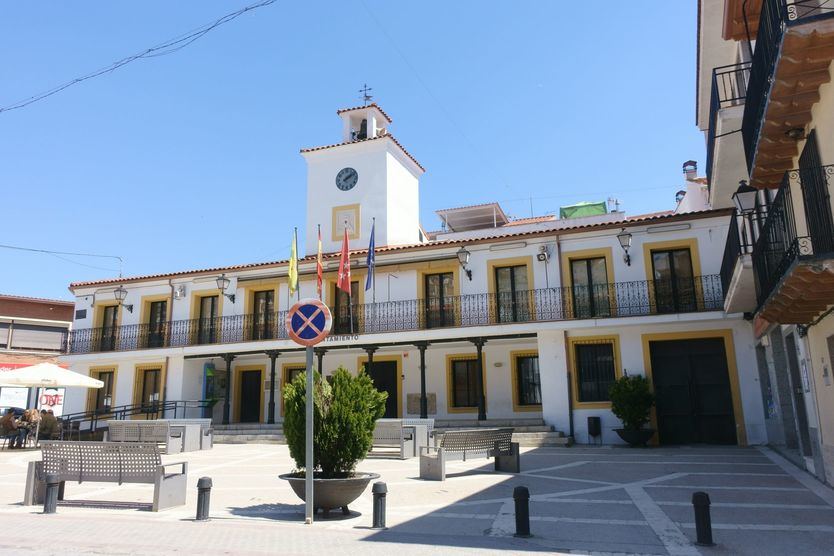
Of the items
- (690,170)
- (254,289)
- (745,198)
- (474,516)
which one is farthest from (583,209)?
(474,516)

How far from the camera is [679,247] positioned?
60.5 ft

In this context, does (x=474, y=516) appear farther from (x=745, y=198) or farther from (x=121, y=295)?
(x=121, y=295)

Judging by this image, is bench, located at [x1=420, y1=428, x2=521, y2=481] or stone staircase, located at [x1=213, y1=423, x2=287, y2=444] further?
stone staircase, located at [x1=213, y1=423, x2=287, y2=444]

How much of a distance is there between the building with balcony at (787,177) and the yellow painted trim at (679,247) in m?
3.30

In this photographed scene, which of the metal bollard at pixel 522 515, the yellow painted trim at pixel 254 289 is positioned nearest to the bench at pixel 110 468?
the metal bollard at pixel 522 515

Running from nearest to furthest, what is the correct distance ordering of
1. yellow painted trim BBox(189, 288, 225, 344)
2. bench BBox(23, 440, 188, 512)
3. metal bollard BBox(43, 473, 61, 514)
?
metal bollard BBox(43, 473, 61, 514) → bench BBox(23, 440, 188, 512) → yellow painted trim BBox(189, 288, 225, 344)

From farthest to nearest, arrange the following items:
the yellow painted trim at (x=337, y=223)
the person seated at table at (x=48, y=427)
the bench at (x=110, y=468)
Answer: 1. the yellow painted trim at (x=337, y=223)
2. the person seated at table at (x=48, y=427)
3. the bench at (x=110, y=468)

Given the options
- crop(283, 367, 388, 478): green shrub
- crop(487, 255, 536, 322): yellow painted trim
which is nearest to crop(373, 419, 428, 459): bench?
crop(487, 255, 536, 322): yellow painted trim

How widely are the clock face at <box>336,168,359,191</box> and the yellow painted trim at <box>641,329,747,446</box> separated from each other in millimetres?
13999

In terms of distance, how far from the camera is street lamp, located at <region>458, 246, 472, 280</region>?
19969 millimetres

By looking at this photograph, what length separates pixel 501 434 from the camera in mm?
12016

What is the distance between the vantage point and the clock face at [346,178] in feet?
87.5

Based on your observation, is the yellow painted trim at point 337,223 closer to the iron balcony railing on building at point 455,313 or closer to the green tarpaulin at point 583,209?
the iron balcony railing on building at point 455,313

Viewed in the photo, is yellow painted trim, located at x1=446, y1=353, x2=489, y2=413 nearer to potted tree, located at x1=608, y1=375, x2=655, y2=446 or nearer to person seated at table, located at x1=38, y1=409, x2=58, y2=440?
potted tree, located at x1=608, y1=375, x2=655, y2=446
